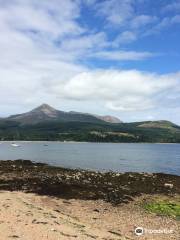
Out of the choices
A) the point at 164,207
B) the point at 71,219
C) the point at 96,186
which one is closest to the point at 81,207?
the point at 71,219

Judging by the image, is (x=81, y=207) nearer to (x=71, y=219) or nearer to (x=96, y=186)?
(x=71, y=219)

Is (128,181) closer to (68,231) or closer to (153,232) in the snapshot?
(153,232)

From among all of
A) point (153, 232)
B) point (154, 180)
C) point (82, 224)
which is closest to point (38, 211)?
point (82, 224)

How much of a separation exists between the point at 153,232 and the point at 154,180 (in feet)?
78.0

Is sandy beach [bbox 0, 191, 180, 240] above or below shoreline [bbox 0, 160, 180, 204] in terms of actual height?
below

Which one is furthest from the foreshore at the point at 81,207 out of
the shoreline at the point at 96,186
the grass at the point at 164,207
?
the grass at the point at 164,207

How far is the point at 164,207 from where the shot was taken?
3036 cm

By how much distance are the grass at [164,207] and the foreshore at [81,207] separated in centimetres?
96

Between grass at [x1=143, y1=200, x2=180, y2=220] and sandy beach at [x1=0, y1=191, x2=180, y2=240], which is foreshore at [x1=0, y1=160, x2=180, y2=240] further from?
grass at [x1=143, y1=200, x2=180, y2=220]

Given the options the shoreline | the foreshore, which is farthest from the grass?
the shoreline

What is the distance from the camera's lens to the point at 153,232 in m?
23.3

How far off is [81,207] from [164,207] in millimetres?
6890

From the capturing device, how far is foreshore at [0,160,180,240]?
853 inches

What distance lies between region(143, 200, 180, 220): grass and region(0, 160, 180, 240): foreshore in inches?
37.6
